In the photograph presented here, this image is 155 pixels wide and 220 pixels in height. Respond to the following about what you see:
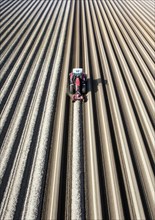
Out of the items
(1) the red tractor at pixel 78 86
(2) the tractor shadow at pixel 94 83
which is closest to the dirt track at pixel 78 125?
(2) the tractor shadow at pixel 94 83

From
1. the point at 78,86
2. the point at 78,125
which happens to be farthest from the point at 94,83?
the point at 78,125

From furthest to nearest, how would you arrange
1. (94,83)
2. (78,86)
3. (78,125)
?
(94,83) < (78,86) < (78,125)

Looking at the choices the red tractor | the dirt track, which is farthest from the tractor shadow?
the red tractor

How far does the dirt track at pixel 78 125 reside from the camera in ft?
13.2

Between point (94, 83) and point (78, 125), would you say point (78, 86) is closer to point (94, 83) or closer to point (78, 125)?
point (94, 83)

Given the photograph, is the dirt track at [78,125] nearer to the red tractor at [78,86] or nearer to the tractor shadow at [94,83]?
the tractor shadow at [94,83]

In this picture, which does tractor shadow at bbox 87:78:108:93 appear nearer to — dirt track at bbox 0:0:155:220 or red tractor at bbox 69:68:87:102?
dirt track at bbox 0:0:155:220

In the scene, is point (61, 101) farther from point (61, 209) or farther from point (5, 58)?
point (5, 58)

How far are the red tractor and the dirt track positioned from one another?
25 centimetres

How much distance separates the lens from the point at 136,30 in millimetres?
11469

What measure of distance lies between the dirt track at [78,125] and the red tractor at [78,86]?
0.81 ft

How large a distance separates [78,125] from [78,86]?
4.92ft

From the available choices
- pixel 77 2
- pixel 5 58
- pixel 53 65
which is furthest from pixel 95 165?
pixel 77 2

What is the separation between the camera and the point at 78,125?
18.6 ft
